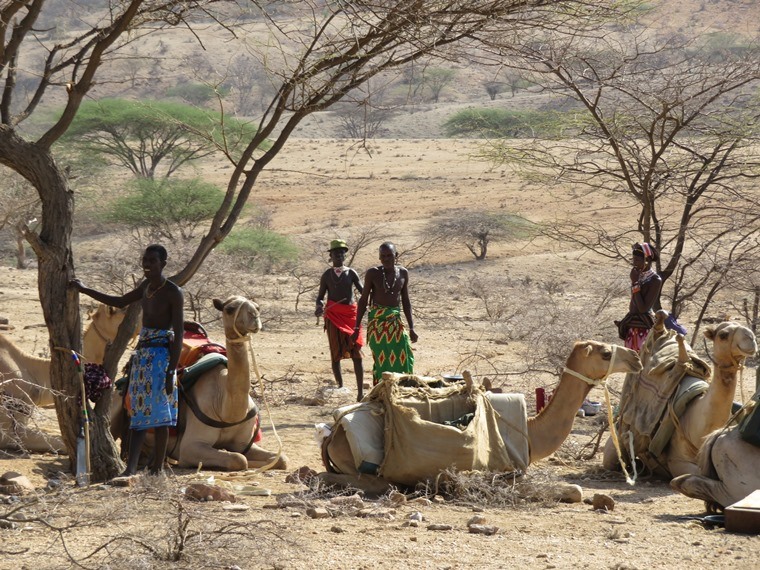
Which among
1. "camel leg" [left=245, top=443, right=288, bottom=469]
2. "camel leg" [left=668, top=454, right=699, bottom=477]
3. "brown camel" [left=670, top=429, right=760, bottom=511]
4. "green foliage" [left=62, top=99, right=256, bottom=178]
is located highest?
"green foliage" [left=62, top=99, right=256, bottom=178]

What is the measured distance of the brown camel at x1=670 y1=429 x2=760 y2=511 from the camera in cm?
618

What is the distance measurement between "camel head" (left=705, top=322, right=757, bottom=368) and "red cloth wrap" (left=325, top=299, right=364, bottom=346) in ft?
15.8

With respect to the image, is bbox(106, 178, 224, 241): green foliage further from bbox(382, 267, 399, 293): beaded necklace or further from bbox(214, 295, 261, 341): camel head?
bbox(214, 295, 261, 341): camel head

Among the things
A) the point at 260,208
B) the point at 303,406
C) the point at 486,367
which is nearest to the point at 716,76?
the point at 486,367

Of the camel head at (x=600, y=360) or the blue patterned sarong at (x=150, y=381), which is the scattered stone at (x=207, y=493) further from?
the camel head at (x=600, y=360)

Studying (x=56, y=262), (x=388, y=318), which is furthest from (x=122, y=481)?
(x=388, y=318)

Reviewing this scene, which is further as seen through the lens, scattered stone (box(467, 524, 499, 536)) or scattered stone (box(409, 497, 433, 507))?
scattered stone (box(409, 497, 433, 507))

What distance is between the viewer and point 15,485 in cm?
643

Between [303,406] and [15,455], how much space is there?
3.37 meters

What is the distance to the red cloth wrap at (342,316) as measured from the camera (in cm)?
1132

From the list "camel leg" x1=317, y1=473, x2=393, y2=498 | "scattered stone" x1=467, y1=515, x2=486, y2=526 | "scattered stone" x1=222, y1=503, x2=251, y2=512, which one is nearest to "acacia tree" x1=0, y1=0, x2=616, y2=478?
A: "scattered stone" x1=222, y1=503, x2=251, y2=512

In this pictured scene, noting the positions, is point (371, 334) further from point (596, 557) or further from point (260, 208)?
point (260, 208)

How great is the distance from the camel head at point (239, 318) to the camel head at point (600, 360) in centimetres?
191

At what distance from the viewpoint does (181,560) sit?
4.71 meters
